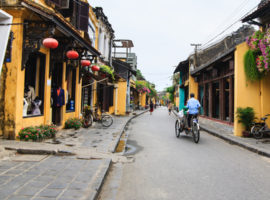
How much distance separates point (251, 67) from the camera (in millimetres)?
9453

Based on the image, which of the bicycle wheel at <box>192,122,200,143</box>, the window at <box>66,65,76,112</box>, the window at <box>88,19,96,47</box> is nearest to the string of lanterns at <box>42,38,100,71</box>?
the window at <box>66,65,76,112</box>

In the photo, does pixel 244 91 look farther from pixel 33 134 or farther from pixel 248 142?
pixel 33 134

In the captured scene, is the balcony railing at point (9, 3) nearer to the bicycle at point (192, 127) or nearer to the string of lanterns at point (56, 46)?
the string of lanterns at point (56, 46)

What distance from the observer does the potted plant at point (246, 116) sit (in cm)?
953

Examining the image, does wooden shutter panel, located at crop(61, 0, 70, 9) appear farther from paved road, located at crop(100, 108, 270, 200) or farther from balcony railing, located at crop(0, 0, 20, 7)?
paved road, located at crop(100, 108, 270, 200)

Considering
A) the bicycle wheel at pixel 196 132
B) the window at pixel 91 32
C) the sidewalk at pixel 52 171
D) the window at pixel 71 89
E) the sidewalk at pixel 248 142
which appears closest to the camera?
the sidewalk at pixel 52 171

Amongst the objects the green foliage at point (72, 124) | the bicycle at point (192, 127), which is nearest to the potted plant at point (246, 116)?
the bicycle at point (192, 127)

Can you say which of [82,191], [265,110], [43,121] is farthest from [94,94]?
[82,191]

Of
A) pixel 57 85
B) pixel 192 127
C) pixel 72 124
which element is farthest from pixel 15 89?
pixel 192 127

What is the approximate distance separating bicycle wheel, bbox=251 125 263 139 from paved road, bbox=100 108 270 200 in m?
2.80

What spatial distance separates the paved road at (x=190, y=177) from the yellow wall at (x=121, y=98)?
682 inches

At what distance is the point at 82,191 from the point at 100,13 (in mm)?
15564

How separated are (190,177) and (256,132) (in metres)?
6.11

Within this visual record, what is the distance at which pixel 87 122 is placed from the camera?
445 inches
